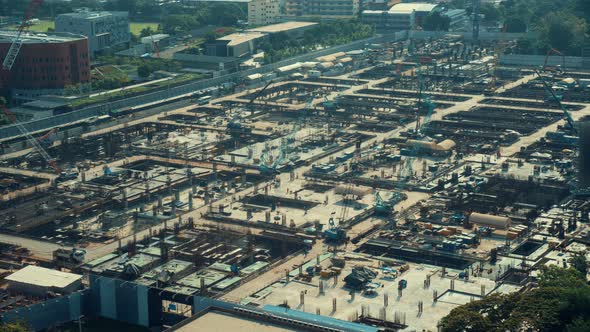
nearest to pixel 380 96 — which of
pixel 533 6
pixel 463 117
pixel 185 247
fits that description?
pixel 463 117

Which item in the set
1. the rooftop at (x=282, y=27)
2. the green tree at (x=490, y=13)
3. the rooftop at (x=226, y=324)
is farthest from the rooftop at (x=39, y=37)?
the green tree at (x=490, y=13)

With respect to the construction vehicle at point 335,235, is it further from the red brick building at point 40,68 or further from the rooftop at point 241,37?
the rooftop at point 241,37

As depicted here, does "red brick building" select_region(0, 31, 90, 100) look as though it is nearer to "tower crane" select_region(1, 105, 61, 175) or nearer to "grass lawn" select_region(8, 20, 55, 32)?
"tower crane" select_region(1, 105, 61, 175)

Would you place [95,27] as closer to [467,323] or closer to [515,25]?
[515,25]

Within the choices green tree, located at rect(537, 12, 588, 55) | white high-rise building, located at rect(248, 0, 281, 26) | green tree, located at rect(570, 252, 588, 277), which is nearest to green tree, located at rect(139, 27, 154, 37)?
white high-rise building, located at rect(248, 0, 281, 26)

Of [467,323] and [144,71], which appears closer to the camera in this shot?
[467,323]

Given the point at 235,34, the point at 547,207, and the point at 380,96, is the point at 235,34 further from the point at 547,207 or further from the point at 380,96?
the point at 547,207

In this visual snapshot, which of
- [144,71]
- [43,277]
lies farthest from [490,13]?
[43,277]
